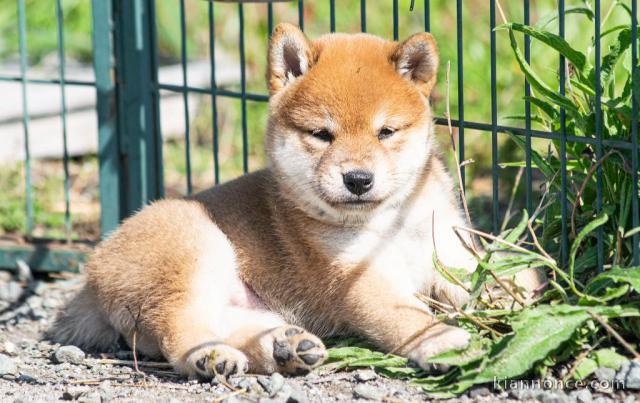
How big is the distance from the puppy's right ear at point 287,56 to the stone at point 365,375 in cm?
141

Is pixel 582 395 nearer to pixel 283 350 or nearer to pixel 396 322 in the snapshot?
pixel 396 322

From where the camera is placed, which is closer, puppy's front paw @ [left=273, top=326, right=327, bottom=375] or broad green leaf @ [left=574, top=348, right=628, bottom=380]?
broad green leaf @ [left=574, top=348, right=628, bottom=380]

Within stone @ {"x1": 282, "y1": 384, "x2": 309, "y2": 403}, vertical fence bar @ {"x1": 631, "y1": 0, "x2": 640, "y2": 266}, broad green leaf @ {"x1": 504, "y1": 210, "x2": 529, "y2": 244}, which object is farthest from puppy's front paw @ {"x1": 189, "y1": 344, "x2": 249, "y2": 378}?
vertical fence bar @ {"x1": 631, "y1": 0, "x2": 640, "y2": 266}

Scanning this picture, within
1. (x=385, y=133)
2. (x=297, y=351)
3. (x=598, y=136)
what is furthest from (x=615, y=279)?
(x=297, y=351)

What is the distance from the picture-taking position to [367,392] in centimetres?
411

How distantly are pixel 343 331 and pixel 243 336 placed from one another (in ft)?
1.65

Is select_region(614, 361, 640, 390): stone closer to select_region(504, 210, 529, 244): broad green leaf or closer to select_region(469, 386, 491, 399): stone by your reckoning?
select_region(469, 386, 491, 399): stone

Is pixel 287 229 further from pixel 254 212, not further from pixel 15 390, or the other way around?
pixel 15 390

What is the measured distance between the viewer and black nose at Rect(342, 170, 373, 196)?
4.46 m

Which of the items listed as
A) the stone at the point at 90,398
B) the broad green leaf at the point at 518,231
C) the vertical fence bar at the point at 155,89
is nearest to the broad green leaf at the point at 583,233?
the broad green leaf at the point at 518,231

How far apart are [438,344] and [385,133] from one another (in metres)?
0.99

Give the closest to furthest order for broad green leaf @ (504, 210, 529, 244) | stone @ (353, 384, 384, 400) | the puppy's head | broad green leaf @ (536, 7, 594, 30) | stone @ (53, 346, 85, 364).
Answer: stone @ (353, 384, 384, 400)
broad green leaf @ (504, 210, 529, 244)
the puppy's head
broad green leaf @ (536, 7, 594, 30)
stone @ (53, 346, 85, 364)

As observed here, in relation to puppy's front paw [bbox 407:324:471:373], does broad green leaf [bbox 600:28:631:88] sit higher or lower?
higher

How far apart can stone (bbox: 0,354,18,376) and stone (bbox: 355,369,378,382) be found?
158 cm
